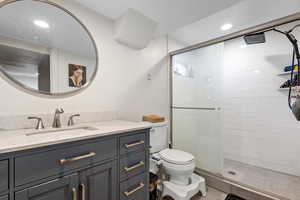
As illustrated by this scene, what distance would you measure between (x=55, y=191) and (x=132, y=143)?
52cm

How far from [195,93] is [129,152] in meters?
1.53

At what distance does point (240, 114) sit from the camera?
2.53 metres

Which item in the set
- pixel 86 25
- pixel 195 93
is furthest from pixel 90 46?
pixel 195 93

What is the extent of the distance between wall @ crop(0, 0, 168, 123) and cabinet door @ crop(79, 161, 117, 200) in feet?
2.17

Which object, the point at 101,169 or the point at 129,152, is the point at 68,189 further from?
the point at 129,152

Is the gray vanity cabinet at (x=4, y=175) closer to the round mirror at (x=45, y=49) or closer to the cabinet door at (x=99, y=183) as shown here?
the cabinet door at (x=99, y=183)

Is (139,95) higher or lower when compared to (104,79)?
lower

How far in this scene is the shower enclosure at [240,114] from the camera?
197 centimetres

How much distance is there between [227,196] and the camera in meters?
1.63

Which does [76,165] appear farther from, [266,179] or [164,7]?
[266,179]

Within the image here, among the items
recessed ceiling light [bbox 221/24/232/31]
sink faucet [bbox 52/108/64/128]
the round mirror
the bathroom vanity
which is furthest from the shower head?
sink faucet [bbox 52/108/64/128]

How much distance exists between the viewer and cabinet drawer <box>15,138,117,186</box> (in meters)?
0.65

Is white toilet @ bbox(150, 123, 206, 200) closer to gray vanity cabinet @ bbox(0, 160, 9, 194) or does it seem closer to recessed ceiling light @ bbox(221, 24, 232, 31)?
gray vanity cabinet @ bbox(0, 160, 9, 194)

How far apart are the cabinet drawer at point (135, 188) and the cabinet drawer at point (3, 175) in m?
0.64
